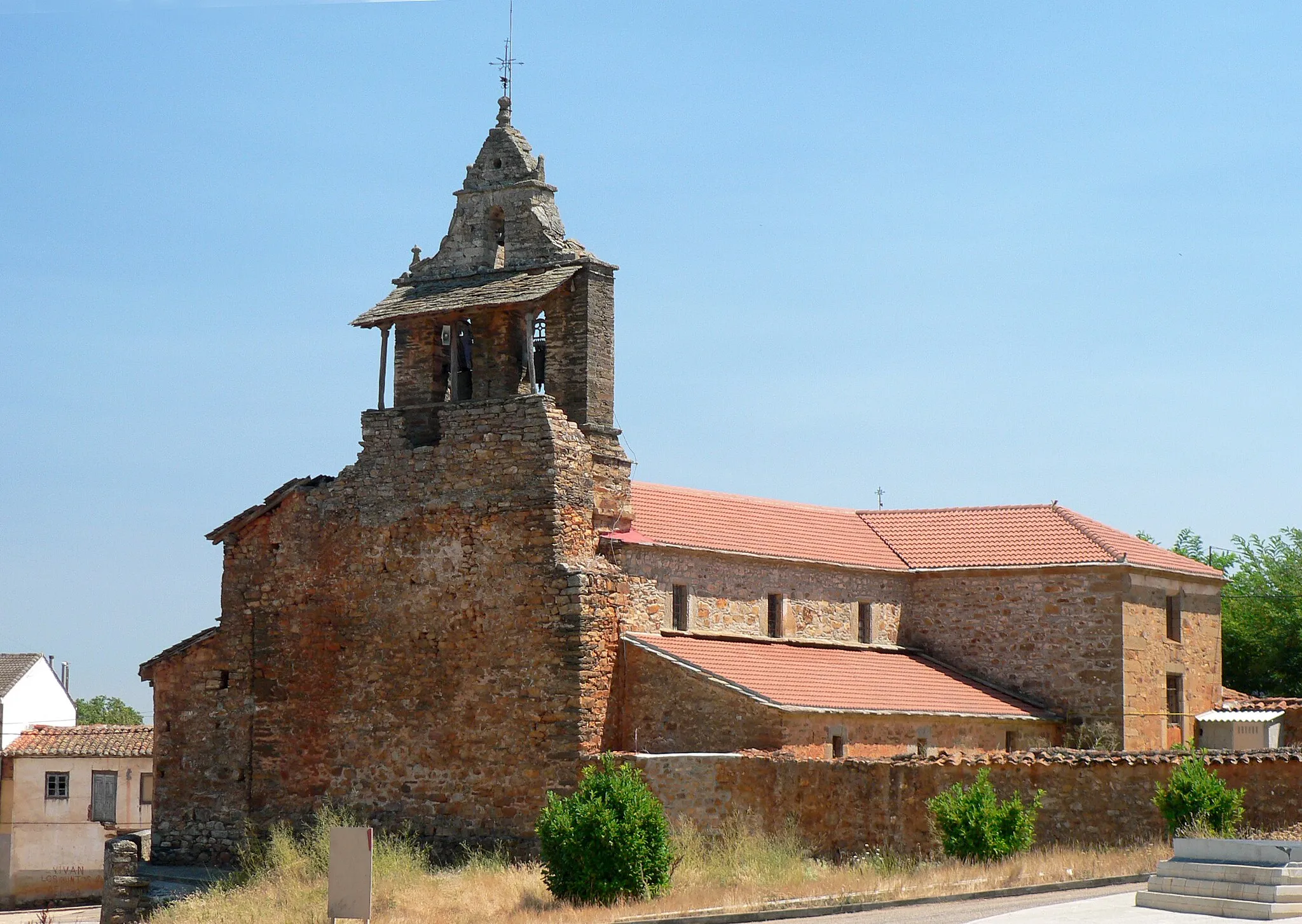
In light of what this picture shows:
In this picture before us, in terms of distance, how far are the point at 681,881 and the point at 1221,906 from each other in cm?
836

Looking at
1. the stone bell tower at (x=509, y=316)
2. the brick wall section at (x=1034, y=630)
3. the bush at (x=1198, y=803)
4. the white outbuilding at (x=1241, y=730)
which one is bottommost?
the bush at (x=1198, y=803)

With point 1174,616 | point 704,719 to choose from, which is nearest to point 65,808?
point 704,719

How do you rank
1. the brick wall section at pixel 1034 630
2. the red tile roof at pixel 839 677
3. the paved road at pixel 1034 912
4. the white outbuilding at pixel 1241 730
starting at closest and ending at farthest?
1. the paved road at pixel 1034 912
2. the red tile roof at pixel 839 677
3. the brick wall section at pixel 1034 630
4. the white outbuilding at pixel 1241 730

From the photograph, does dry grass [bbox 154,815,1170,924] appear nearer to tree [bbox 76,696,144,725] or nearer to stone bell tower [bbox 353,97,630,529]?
stone bell tower [bbox 353,97,630,529]

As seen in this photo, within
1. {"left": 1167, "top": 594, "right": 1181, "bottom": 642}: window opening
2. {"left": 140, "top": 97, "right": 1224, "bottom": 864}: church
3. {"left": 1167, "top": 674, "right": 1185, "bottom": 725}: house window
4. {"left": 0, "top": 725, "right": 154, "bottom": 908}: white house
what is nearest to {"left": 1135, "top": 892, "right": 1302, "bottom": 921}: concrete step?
{"left": 140, "top": 97, "right": 1224, "bottom": 864}: church

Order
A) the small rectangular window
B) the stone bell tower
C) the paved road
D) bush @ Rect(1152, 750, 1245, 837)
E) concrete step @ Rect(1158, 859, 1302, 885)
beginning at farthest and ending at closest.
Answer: the small rectangular window
the stone bell tower
bush @ Rect(1152, 750, 1245, 837)
the paved road
concrete step @ Rect(1158, 859, 1302, 885)

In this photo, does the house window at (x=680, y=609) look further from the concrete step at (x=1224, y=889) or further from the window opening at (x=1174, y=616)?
the concrete step at (x=1224, y=889)

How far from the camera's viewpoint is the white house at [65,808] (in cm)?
4703

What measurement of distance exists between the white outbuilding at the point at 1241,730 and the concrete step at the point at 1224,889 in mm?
18293

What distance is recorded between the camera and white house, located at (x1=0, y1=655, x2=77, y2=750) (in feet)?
162

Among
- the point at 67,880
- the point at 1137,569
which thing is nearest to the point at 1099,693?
the point at 1137,569

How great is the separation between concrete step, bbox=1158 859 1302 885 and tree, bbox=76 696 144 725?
253ft

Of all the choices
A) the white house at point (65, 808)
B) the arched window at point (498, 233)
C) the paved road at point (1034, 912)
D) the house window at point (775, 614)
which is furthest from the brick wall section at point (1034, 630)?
the white house at point (65, 808)

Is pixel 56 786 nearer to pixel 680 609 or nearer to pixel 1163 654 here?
pixel 680 609
